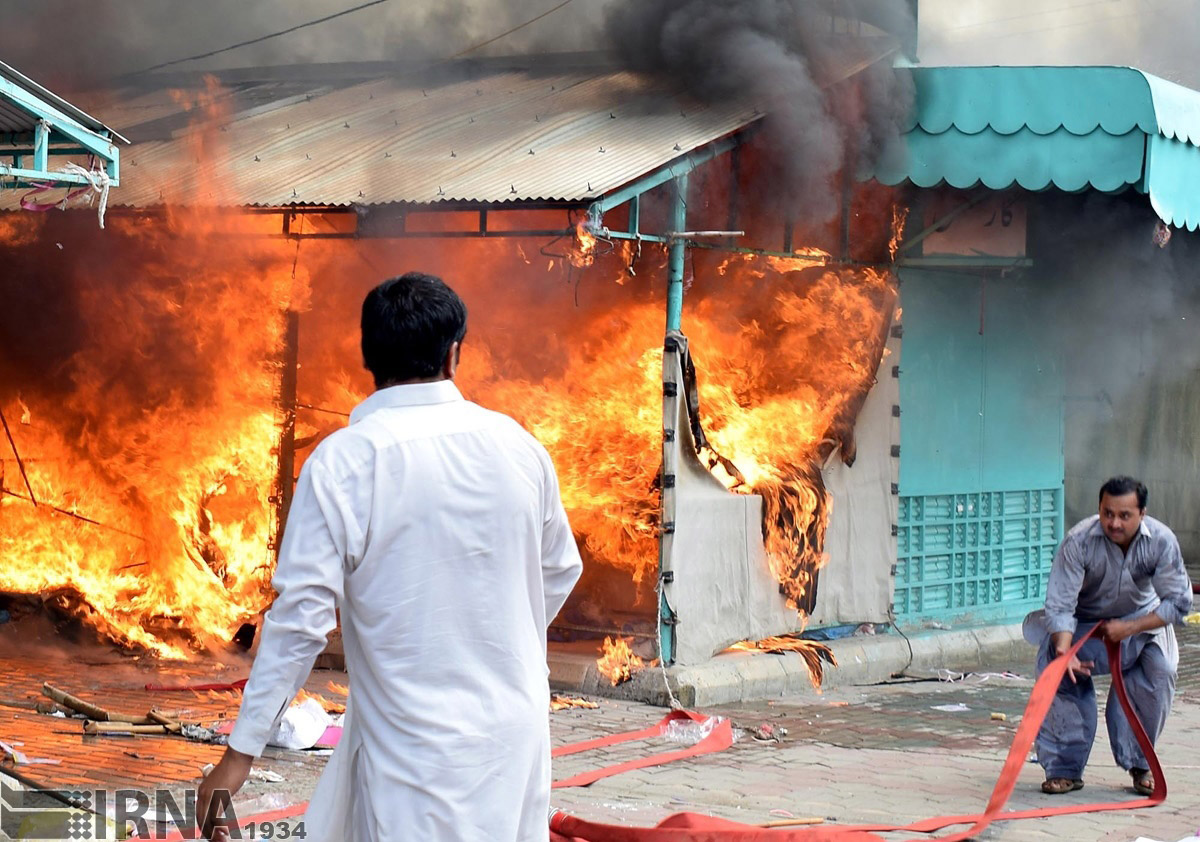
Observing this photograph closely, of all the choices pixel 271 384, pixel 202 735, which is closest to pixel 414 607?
pixel 202 735

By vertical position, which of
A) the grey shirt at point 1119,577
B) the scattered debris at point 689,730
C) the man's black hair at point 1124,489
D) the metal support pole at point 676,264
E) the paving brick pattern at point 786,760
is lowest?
the paving brick pattern at point 786,760

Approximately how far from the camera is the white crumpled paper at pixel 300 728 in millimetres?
7824

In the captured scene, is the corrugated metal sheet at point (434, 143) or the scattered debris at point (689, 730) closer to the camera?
the scattered debris at point (689, 730)

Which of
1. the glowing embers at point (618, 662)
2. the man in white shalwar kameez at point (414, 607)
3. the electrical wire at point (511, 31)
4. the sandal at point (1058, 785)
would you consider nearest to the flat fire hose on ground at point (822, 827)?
the sandal at point (1058, 785)

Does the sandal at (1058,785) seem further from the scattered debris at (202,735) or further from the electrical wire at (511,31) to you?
the electrical wire at (511,31)

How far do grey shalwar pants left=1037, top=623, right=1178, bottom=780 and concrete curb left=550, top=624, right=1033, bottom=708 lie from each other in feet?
8.52

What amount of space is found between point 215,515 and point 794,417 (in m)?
4.37

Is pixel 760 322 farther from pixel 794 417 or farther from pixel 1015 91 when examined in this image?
pixel 1015 91

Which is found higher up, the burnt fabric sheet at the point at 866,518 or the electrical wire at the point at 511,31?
the electrical wire at the point at 511,31

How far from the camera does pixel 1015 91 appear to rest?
10.2m

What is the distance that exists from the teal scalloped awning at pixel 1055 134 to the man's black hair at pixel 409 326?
7.37 metres

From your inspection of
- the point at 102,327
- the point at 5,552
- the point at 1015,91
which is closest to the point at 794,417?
the point at 1015,91

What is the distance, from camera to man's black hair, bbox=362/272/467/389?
344 centimetres

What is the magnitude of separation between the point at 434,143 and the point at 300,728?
441cm
